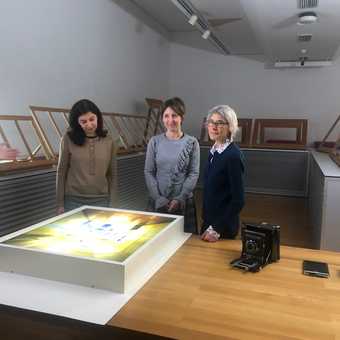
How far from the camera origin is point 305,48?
568cm

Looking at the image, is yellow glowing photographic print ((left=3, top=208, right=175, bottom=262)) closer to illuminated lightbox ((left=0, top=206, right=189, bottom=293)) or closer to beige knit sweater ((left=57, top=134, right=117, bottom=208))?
illuminated lightbox ((left=0, top=206, right=189, bottom=293))

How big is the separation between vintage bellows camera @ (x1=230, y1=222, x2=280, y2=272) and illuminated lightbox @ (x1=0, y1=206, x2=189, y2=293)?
1.01 ft

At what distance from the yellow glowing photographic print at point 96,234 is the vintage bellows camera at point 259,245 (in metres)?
0.37

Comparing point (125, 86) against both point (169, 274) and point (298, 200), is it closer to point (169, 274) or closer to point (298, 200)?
point (298, 200)

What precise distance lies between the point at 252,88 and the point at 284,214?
3.03 m

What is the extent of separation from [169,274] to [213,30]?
16.4 feet

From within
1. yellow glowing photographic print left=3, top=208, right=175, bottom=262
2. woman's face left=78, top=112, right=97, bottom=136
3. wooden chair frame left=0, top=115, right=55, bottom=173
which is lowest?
yellow glowing photographic print left=3, top=208, right=175, bottom=262

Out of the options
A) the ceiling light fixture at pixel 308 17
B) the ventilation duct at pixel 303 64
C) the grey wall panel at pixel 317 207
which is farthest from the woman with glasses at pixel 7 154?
the ventilation duct at pixel 303 64

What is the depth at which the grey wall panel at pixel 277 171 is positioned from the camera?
6.50m

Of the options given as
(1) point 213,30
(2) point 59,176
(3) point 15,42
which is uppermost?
(1) point 213,30

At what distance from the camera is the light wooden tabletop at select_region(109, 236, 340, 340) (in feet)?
3.50

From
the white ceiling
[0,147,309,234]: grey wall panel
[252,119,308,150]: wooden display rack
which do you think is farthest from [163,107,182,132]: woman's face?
[252,119,308,150]: wooden display rack

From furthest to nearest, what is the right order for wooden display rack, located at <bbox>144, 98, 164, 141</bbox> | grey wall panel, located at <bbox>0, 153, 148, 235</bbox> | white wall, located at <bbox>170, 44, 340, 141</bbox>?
white wall, located at <bbox>170, 44, 340, 141</bbox> < wooden display rack, located at <bbox>144, 98, 164, 141</bbox> < grey wall panel, located at <bbox>0, 153, 148, 235</bbox>

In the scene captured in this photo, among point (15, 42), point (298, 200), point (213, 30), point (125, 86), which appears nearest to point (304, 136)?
point (298, 200)
